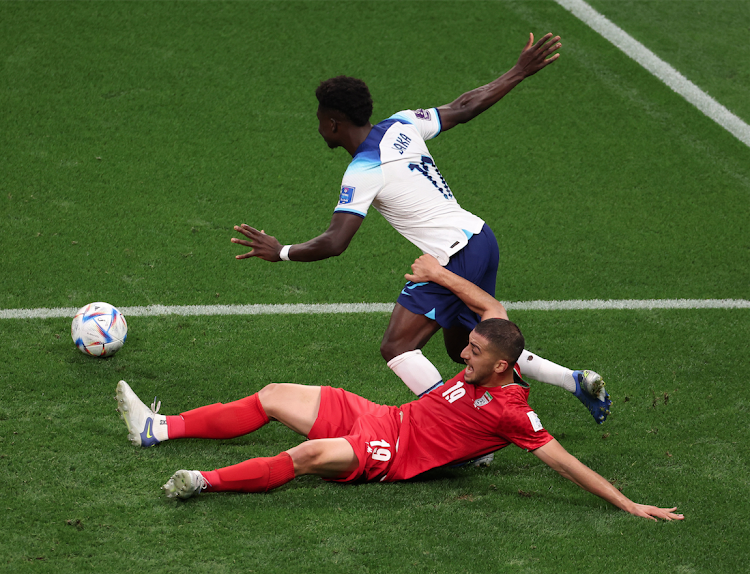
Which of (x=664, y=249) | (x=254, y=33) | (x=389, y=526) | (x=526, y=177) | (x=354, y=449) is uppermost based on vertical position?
(x=254, y=33)

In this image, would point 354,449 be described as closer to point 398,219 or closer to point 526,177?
point 398,219

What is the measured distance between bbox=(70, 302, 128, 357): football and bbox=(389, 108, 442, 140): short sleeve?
2175 mm


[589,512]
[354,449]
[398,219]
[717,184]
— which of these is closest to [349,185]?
[398,219]

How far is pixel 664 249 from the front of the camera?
23.5 ft

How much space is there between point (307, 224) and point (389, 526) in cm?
384

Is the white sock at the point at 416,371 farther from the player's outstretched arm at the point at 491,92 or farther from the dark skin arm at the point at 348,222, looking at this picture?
the player's outstretched arm at the point at 491,92

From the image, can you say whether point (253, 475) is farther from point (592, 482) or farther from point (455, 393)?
point (592, 482)

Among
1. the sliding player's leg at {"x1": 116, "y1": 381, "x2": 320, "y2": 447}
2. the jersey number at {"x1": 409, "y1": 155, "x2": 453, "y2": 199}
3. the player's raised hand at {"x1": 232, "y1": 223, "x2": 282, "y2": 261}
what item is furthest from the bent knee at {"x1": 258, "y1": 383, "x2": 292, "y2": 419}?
the jersey number at {"x1": 409, "y1": 155, "x2": 453, "y2": 199}

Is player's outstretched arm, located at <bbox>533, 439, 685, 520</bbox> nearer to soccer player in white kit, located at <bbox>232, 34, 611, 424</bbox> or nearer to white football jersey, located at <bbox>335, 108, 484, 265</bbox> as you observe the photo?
soccer player in white kit, located at <bbox>232, 34, 611, 424</bbox>

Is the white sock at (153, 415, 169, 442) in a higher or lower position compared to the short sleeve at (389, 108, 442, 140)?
lower

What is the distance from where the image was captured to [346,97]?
14.6 feet

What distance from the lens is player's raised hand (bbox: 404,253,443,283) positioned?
447cm

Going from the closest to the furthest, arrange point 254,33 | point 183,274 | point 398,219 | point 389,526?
point 389,526 < point 398,219 < point 183,274 < point 254,33

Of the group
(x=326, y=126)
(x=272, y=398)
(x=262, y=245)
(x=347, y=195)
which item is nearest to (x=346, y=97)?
(x=326, y=126)
